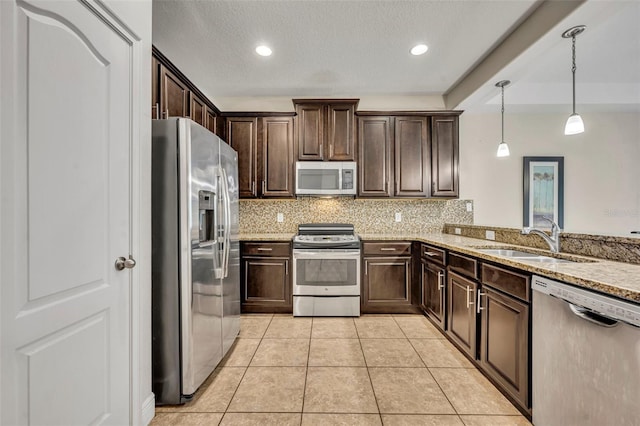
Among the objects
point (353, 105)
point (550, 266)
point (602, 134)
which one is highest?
point (353, 105)

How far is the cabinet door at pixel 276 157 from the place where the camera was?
3482 millimetres

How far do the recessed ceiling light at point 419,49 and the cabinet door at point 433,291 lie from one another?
2063 mm

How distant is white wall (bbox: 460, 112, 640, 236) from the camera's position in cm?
376

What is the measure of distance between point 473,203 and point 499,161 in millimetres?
676

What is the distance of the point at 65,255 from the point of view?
108 cm

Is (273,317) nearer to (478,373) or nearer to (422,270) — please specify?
(422,270)

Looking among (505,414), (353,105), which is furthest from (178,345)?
(353,105)

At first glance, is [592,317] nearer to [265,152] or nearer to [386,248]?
[386,248]

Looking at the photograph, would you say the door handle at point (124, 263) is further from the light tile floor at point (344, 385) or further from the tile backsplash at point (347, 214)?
the tile backsplash at point (347, 214)

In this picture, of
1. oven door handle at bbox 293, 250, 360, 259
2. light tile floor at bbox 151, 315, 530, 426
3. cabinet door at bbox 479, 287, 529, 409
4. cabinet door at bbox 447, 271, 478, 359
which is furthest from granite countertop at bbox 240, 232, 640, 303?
oven door handle at bbox 293, 250, 360, 259

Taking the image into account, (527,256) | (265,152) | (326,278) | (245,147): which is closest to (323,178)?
(265,152)

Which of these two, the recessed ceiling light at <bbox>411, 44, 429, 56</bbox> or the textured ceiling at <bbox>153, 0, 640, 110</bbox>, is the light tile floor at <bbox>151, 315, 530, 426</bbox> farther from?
the recessed ceiling light at <bbox>411, 44, 429, 56</bbox>

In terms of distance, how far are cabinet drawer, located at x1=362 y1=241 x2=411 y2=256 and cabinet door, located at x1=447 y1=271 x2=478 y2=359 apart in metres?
0.74

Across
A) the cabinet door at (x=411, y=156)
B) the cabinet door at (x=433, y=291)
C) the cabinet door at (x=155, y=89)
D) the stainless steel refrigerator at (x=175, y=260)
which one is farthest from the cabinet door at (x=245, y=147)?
the cabinet door at (x=433, y=291)
